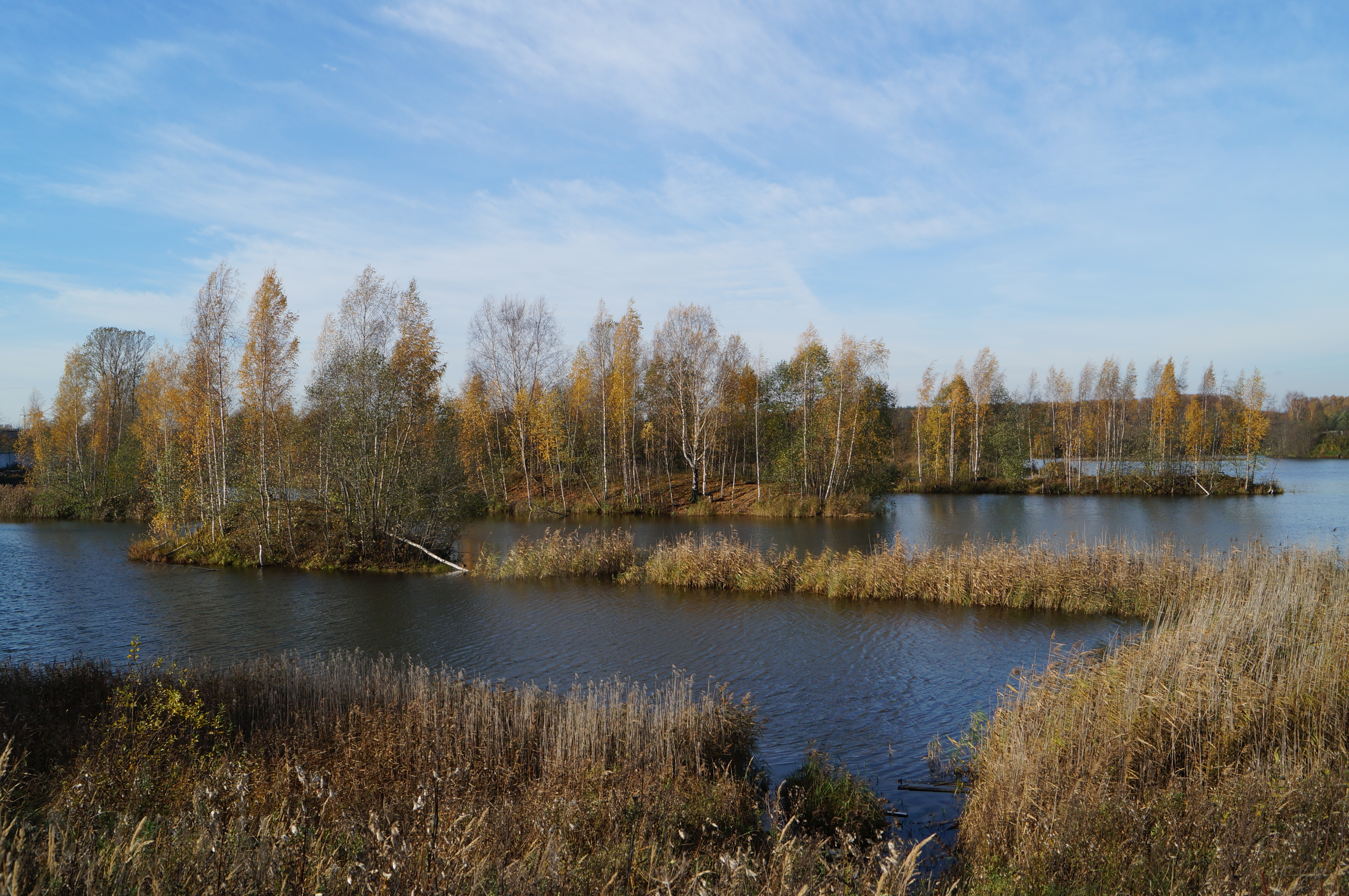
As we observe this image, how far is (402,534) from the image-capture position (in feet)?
84.5

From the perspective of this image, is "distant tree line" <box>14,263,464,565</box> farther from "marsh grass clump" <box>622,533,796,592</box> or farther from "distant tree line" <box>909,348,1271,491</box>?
"distant tree line" <box>909,348,1271,491</box>

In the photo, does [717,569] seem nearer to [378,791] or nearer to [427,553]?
[427,553]

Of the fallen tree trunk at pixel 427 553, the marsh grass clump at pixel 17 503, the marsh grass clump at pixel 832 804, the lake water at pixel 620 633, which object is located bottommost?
the lake water at pixel 620 633

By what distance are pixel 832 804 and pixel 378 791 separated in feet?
14.4

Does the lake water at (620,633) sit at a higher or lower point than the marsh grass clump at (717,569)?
lower

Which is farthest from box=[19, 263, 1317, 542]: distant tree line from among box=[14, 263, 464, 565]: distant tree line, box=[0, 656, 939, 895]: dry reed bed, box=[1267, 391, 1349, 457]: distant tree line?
box=[1267, 391, 1349, 457]: distant tree line

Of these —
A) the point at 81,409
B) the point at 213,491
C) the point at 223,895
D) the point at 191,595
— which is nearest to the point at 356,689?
the point at 223,895

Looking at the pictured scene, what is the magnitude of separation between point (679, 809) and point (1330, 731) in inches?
250

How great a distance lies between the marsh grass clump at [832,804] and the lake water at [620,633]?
71cm

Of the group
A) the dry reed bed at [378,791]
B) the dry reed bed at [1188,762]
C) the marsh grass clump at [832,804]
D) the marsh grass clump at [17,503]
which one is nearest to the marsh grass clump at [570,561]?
the dry reed bed at [378,791]

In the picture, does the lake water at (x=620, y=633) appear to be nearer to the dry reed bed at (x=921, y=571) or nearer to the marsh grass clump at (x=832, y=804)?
the dry reed bed at (x=921, y=571)

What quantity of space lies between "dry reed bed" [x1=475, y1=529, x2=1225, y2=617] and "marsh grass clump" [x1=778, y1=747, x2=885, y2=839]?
34.9ft

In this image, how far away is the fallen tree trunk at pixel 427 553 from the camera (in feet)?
80.4

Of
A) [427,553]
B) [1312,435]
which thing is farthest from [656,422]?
[1312,435]
